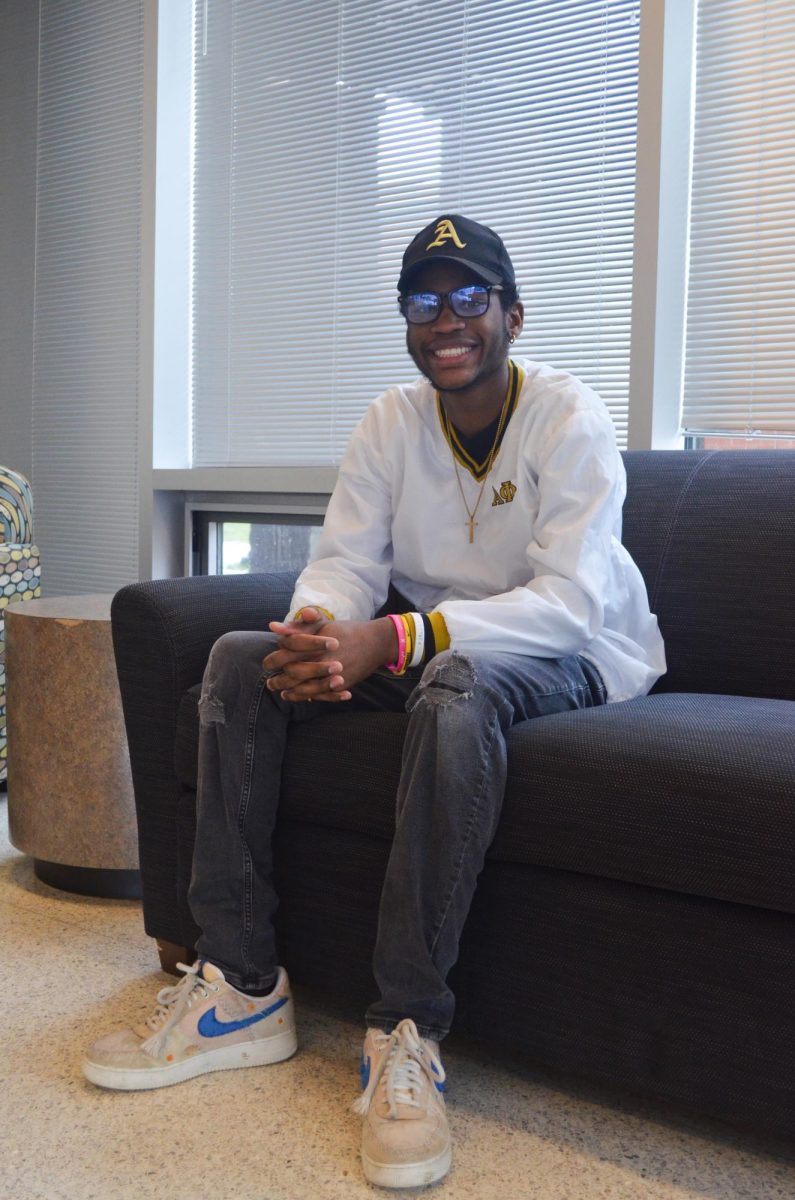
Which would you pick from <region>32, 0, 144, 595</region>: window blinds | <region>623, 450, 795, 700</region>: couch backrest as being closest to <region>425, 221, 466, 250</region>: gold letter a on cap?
<region>623, 450, 795, 700</region>: couch backrest

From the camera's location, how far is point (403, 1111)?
138 centimetres

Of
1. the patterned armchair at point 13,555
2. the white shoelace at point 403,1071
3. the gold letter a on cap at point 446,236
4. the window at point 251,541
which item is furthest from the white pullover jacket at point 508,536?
the window at point 251,541

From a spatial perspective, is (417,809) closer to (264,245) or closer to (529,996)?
(529,996)

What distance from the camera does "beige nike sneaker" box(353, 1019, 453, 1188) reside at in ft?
4.36

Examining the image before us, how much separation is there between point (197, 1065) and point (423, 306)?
1.17 metres

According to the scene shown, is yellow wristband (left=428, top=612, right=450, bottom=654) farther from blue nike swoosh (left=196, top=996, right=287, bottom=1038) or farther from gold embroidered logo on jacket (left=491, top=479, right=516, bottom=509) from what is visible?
blue nike swoosh (left=196, top=996, right=287, bottom=1038)

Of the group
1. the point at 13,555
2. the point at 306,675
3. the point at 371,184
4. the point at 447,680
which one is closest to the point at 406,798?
the point at 447,680

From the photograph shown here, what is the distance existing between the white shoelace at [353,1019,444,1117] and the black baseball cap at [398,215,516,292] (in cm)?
112

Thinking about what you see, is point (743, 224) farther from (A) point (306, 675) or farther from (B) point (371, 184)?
(A) point (306, 675)

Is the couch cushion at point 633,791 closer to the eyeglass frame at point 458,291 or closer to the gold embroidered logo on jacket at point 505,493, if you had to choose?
the gold embroidered logo on jacket at point 505,493

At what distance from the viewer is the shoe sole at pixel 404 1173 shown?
1322 millimetres

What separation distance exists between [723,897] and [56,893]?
4.88ft

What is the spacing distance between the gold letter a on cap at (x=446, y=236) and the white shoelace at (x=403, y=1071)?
1.14 metres

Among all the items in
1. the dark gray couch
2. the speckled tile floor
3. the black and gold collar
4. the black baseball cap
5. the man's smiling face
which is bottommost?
the speckled tile floor
